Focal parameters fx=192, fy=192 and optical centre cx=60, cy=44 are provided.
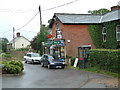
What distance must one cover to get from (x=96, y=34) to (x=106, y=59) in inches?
427

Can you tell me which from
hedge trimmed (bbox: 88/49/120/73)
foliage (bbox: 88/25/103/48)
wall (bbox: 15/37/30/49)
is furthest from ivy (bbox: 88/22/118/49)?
wall (bbox: 15/37/30/49)

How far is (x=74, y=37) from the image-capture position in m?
26.3

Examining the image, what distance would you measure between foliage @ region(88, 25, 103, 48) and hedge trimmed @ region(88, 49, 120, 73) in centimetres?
775

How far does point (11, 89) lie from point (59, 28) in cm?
1914

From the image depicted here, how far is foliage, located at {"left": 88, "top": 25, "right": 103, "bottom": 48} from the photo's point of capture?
2564 centimetres

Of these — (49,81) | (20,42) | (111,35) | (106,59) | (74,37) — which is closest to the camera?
(49,81)

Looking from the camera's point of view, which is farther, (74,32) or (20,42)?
(20,42)

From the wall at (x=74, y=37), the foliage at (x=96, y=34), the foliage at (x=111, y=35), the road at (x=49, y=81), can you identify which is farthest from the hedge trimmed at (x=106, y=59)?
the foliage at (x=96, y=34)

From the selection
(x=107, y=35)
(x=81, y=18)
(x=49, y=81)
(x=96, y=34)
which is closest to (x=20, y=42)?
(x=81, y=18)

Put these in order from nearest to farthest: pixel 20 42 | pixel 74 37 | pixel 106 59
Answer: pixel 106 59
pixel 74 37
pixel 20 42

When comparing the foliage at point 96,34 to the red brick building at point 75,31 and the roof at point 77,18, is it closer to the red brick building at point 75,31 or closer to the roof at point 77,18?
the red brick building at point 75,31

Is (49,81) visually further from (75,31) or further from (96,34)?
(96,34)

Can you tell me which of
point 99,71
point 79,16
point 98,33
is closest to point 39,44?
point 79,16

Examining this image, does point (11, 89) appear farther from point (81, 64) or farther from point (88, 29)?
point (88, 29)
